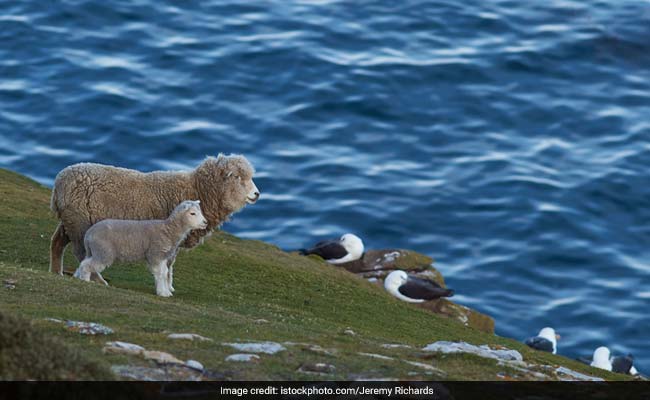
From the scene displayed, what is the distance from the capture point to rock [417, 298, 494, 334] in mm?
27359

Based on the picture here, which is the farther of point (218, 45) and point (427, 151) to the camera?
point (218, 45)

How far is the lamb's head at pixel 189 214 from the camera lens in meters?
18.5

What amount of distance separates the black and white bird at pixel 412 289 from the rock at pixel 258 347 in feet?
46.8

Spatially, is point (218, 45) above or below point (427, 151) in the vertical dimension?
above

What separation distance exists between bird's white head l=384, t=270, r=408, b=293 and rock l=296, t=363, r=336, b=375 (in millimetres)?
15443

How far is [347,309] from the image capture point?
21.3 m

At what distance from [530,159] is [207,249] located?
20.4 metres

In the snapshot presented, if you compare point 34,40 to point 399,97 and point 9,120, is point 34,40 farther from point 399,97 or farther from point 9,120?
point 399,97

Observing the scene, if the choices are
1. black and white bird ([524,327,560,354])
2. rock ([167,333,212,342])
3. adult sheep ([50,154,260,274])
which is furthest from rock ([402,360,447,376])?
black and white bird ([524,327,560,354])

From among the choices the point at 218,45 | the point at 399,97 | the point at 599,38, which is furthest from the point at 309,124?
the point at 599,38

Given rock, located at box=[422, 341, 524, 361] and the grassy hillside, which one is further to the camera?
rock, located at box=[422, 341, 524, 361]

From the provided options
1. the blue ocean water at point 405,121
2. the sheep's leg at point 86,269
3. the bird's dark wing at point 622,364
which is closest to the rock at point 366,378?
the sheep's leg at point 86,269

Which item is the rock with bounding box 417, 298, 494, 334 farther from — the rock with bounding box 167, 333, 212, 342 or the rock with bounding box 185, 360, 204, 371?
the rock with bounding box 185, 360, 204, 371

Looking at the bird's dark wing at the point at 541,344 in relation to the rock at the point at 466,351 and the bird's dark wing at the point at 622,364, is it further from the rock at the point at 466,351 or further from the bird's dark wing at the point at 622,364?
the rock at the point at 466,351
